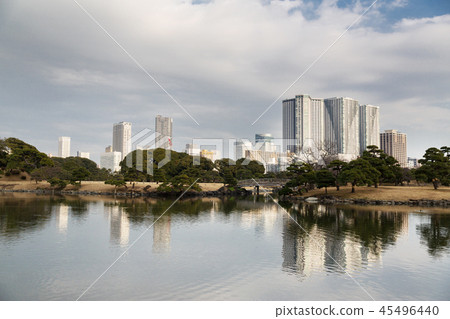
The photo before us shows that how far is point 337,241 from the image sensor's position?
43.6 feet

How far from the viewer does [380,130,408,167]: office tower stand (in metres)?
119

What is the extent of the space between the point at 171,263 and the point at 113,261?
68.2 inches

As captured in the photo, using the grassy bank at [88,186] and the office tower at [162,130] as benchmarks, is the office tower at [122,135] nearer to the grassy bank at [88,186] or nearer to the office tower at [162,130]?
the office tower at [162,130]

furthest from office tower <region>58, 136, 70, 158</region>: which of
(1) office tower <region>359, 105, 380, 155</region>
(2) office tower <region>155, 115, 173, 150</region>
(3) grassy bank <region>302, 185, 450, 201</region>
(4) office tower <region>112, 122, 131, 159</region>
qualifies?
(3) grassy bank <region>302, 185, 450, 201</region>

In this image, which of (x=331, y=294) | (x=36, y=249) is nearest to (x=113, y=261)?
(x=36, y=249)

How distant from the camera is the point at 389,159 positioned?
35406mm

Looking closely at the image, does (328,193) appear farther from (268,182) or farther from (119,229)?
(119,229)

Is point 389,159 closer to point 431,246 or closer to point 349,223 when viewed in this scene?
point 349,223

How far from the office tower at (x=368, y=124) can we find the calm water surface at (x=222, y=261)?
8834 cm

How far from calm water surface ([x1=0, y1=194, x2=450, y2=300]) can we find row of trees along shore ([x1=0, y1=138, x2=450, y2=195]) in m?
16.4

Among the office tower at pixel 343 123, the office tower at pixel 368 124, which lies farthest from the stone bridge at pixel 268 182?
the office tower at pixel 368 124

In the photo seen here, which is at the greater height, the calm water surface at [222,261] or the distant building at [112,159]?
the distant building at [112,159]

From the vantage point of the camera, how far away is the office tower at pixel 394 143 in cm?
11944

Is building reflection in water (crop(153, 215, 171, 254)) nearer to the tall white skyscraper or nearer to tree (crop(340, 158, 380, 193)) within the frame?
tree (crop(340, 158, 380, 193))
